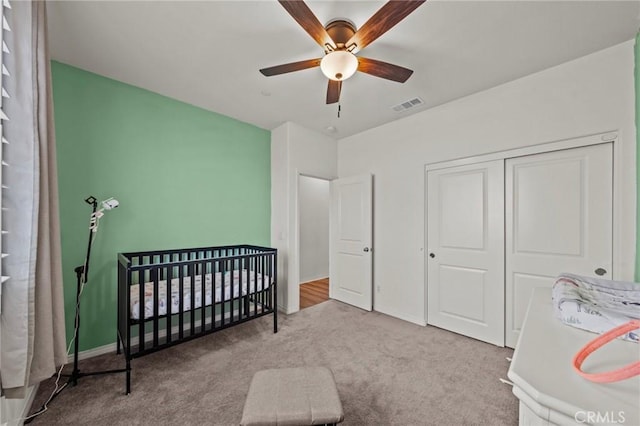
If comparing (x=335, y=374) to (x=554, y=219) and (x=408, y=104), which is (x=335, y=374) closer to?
(x=554, y=219)

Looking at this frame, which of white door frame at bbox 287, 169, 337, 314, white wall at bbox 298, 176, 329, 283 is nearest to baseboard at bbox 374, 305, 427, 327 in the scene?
white door frame at bbox 287, 169, 337, 314

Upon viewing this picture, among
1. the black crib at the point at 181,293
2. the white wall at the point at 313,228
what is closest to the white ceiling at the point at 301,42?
the black crib at the point at 181,293

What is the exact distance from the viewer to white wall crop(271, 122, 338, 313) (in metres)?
3.33

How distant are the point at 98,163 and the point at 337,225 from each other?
2933 mm

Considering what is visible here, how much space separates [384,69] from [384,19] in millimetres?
404

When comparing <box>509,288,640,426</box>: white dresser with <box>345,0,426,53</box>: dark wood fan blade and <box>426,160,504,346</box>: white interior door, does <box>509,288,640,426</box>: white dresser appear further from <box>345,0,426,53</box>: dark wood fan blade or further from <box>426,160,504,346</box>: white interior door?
<box>426,160,504,346</box>: white interior door

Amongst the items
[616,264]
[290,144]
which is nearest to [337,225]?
[290,144]

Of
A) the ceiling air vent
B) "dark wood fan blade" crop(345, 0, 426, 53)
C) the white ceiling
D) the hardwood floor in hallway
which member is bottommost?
the hardwood floor in hallway

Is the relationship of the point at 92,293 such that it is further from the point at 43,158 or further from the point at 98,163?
the point at 43,158

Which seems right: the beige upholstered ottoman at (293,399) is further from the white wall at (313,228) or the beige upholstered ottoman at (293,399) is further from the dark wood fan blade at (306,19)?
the white wall at (313,228)

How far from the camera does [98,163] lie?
7.44 feet

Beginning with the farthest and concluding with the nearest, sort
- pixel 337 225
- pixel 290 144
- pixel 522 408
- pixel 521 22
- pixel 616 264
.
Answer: pixel 337 225 → pixel 290 144 → pixel 616 264 → pixel 521 22 → pixel 522 408

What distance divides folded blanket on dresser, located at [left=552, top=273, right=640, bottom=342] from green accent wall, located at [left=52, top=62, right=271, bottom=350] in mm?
3082

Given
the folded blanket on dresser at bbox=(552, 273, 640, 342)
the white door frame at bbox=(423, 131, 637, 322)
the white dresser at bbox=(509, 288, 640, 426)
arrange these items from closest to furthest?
the white dresser at bbox=(509, 288, 640, 426)
the folded blanket on dresser at bbox=(552, 273, 640, 342)
the white door frame at bbox=(423, 131, 637, 322)
